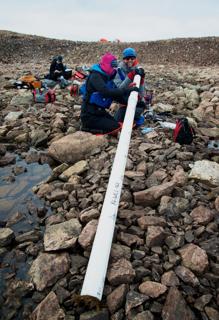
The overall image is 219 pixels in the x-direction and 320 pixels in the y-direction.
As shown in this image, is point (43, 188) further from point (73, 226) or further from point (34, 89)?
point (34, 89)

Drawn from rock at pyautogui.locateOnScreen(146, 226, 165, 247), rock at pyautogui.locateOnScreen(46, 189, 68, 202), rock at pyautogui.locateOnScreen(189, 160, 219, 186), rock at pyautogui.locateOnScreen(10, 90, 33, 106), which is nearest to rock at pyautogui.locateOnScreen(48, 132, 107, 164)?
A: rock at pyautogui.locateOnScreen(46, 189, 68, 202)

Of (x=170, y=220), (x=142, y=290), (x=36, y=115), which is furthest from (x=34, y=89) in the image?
(x=142, y=290)

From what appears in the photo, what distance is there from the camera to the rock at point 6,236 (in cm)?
401

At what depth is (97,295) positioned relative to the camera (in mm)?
2922

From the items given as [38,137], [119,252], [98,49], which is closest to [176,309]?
[119,252]

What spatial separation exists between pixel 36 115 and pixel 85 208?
5.06 m

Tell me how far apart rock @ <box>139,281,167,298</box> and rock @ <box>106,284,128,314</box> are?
0.61ft

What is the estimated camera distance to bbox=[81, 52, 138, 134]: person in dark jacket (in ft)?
21.4

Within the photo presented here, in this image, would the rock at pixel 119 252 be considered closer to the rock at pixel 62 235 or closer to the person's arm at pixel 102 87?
the rock at pixel 62 235

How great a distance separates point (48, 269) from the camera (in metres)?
3.46

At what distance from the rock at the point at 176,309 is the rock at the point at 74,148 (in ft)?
12.4

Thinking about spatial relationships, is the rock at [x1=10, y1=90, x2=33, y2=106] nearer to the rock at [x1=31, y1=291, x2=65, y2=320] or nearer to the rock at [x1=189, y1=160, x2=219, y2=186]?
the rock at [x1=189, y1=160, x2=219, y2=186]

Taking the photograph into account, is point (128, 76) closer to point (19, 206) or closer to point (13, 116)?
point (13, 116)

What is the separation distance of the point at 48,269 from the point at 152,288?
47.5 inches
